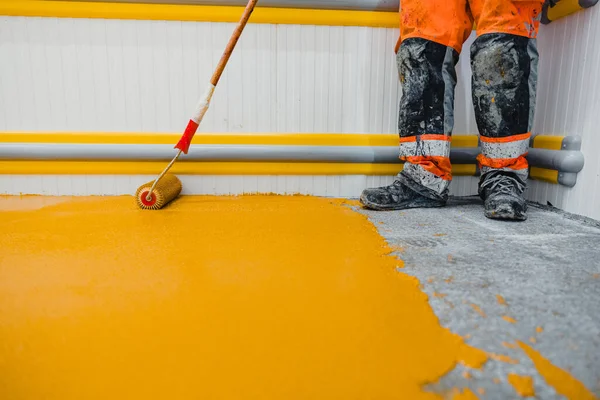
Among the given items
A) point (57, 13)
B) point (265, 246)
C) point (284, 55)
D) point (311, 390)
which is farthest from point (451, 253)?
point (57, 13)

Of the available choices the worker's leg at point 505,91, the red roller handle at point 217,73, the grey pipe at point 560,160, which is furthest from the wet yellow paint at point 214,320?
the grey pipe at point 560,160

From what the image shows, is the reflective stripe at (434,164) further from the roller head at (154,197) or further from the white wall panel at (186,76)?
the roller head at (154,197)

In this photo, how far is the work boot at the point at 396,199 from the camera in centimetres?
139

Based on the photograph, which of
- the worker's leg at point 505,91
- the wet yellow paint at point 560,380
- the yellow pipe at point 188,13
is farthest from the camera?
the yellow pipe at point 188,13

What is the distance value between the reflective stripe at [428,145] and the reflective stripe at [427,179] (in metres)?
0.05

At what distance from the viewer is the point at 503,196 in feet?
4.10

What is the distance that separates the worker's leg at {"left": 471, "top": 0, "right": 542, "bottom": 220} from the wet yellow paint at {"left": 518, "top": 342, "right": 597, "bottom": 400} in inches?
31.9

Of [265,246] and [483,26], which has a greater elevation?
[483,26]

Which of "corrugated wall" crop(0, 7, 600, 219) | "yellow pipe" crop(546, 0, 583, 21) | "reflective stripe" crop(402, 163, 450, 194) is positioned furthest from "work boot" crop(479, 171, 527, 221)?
"yellow pipe" crop(546, 0, 583, 21)

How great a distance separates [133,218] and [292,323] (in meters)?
0.88

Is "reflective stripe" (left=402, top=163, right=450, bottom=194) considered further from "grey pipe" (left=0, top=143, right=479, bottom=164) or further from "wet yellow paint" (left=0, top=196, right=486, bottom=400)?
"wet yellow paint" (left=0, top=196, right=486, bottom=400)

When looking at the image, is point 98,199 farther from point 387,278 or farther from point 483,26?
point 483,26

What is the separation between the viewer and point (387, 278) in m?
0.74

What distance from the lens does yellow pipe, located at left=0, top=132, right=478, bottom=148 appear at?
63.1 inches
